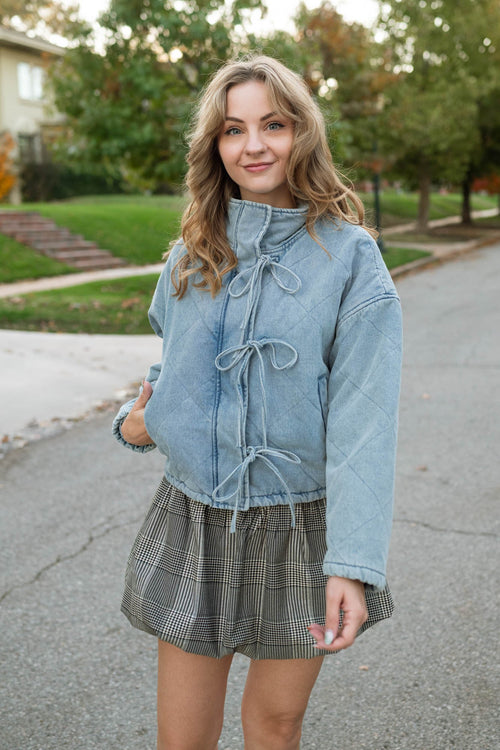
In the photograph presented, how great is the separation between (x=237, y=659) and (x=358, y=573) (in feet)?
5.70

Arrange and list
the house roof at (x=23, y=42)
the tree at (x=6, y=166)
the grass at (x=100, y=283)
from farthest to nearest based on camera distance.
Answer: the house roof at (x=23, y=42) < the tree at (x=6, y=166) < the grass at (x=100, y=283)

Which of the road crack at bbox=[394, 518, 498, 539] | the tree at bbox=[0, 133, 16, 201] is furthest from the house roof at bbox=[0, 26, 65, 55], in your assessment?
the road crack at bbox=[394, 518, 498, 539]

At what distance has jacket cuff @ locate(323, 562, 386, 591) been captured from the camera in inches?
65.8

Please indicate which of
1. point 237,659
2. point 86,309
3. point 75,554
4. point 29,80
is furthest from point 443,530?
point 29,80

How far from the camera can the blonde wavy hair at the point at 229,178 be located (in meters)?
1.82

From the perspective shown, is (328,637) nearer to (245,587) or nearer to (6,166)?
(245,587)

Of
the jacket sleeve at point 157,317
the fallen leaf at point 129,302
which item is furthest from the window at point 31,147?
the jacket sleeve at point 157,317

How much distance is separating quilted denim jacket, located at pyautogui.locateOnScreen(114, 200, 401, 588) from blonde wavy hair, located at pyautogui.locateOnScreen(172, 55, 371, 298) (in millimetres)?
36

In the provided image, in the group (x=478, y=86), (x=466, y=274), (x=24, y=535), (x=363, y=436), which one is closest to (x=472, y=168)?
(x=478, y=86)

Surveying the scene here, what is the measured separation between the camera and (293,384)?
1.78m

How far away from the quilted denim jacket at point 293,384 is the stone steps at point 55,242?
15.0 meters

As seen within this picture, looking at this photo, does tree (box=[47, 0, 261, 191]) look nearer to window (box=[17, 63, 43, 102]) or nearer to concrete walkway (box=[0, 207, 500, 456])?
concrete walkway (box=[0, 207, 500, 456])

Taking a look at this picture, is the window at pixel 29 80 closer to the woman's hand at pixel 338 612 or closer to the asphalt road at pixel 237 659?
the asphalt road at pixel 237 659

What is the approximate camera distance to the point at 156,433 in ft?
6.23
